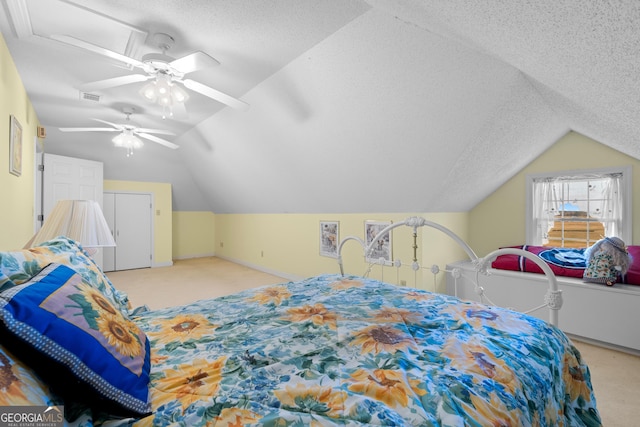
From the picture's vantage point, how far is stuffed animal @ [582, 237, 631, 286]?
8.85 ft

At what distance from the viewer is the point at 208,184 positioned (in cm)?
676

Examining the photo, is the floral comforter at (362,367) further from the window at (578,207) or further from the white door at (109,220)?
the white door at (109,220)

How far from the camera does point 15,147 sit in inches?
99.7

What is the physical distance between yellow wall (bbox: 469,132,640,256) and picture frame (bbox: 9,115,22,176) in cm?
524

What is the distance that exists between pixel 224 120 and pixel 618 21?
13.3 feet

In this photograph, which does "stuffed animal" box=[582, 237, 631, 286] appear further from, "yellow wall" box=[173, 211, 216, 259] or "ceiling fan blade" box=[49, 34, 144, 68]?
"yellow wall" box=[173, 211, 216, 259]

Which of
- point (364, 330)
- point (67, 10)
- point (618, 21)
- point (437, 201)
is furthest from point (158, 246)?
point (618, 21)

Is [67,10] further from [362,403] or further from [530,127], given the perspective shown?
[530,127]

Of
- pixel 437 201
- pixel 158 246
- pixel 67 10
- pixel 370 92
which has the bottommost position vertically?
pixel 158 246

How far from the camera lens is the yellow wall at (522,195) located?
3221 millimetres

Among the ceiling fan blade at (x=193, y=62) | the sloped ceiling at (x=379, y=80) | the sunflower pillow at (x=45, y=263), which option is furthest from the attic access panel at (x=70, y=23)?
the sunflower pillow at (x=45, y=263)

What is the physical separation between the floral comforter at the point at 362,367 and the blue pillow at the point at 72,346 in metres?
0.07

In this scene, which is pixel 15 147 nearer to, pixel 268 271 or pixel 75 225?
pixel 75 225

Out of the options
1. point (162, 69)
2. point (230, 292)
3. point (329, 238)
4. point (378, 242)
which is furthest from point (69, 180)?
point (378, 242)
